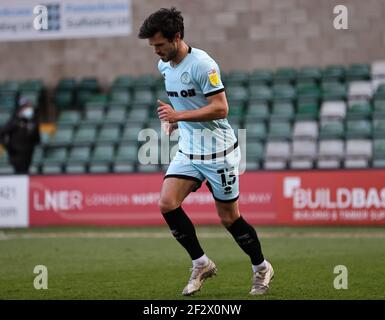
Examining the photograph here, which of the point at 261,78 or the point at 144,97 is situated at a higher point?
the point at 261,78

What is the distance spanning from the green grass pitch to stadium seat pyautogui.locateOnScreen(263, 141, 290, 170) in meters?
2.07

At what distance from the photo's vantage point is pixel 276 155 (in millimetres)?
18688

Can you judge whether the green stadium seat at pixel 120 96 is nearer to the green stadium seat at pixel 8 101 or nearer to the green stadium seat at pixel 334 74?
the green stadium seat at pixel 8 101

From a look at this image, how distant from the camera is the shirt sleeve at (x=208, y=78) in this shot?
820 centimetres

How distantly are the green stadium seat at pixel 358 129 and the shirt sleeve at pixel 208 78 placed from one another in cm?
1107

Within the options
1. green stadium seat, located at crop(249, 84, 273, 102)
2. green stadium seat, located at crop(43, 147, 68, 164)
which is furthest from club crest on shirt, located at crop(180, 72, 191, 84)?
green stadium seat, located at crop(249, 84, 273, 102)

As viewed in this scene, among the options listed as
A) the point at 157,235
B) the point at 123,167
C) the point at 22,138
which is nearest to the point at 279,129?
the point at 123,167

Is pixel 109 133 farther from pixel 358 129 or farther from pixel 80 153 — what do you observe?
pixel 358 129

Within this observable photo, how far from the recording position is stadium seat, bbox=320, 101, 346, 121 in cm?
1997

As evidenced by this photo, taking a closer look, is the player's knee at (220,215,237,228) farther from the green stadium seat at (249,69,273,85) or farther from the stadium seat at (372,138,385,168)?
the green stadium seat at (249,69,273,85)

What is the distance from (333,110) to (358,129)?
113 centimetres

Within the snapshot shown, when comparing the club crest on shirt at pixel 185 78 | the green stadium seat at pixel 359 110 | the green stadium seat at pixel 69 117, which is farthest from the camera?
the green stadium seat at pixel 69 117

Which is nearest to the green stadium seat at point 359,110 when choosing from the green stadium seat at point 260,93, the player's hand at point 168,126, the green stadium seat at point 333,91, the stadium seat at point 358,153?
the green stadium seat at point 333,91

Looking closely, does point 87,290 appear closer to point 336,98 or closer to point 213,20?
point 336,98
